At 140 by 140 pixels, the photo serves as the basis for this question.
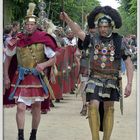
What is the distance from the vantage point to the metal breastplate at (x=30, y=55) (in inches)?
274

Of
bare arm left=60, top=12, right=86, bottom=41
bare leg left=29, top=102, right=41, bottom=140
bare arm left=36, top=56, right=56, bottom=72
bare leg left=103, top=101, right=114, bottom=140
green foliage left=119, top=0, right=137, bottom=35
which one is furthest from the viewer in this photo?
bare leg left=29, top=102, right=41, bottom=140

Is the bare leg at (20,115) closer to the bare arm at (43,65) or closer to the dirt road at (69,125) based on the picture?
the dirt road at (69,125)

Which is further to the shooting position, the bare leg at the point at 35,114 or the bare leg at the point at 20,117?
the bare leg at the point at 35,114

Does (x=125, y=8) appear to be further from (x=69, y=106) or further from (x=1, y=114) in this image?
(x=69, y=106)

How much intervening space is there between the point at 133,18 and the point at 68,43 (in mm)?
3898

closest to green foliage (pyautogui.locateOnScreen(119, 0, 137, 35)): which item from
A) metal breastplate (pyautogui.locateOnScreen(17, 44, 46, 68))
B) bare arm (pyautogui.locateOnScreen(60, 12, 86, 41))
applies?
bare arm (pyautogui.locateOnScreen(60, 12, 86, 41))

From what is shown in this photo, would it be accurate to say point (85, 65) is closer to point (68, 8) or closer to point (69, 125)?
point (69, 125)

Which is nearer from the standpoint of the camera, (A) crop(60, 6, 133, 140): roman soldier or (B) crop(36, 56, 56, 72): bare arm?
(A) crop(60, 6, 133, 140): roman soldier

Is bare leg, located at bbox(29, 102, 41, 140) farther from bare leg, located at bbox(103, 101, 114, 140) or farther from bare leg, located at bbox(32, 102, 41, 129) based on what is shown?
bare leg, located at bbox(103, 101, 114, 140)

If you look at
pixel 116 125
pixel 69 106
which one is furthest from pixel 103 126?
pixel 69 106

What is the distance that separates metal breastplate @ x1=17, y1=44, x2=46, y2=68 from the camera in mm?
6965

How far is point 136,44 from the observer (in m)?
6.04

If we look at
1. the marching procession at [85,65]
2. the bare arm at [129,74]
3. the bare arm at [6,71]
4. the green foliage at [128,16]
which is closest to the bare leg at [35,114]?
the marching procession at [85,65]

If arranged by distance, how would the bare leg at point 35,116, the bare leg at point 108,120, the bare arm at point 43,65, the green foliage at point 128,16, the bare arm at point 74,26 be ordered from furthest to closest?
1. the bare leg at point 35,116
2. the bare arm at point 43,65
3. the bare leg at point 108,120
4. the bare arm at point 74,26
5. the green foliage at point 128,16
